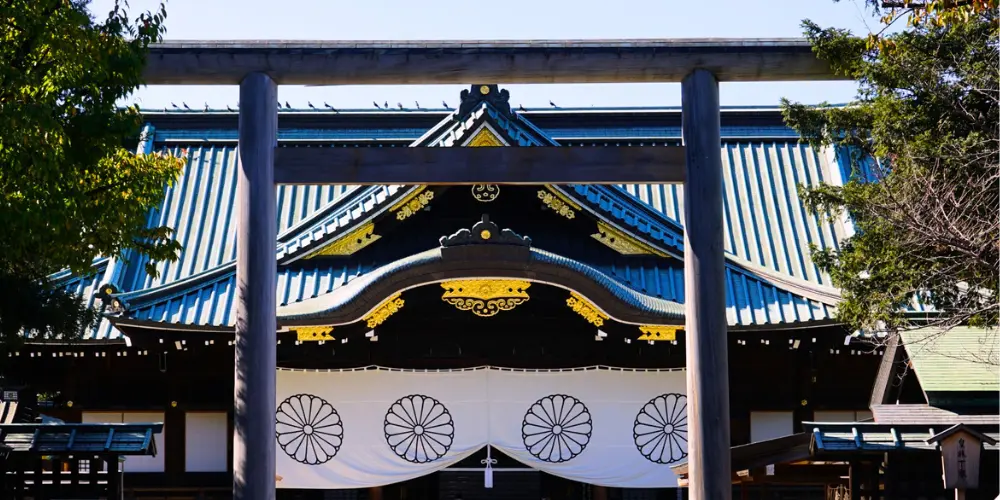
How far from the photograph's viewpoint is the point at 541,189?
43.4 feet

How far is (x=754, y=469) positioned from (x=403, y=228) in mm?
4657

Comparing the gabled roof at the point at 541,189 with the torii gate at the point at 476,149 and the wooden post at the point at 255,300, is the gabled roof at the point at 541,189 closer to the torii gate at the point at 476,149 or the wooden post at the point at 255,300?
the torii gate at the point at 476,149

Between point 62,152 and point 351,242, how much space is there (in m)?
5.59

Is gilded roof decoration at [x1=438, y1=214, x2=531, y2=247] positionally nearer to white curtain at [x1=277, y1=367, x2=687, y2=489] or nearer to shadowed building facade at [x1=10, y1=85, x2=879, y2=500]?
shadowed building facade at [x1=10, y1=85, x2=879, y2=500]

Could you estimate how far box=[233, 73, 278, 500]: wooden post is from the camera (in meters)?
8.46

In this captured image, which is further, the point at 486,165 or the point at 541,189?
the point at 541,189

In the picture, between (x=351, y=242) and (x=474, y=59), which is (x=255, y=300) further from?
(x=351, y=242)

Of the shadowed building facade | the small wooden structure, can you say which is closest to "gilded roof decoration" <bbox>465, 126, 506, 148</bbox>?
the shadowed building facade

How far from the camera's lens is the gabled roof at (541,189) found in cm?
1298

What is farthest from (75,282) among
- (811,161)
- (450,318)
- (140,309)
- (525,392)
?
(811,161)

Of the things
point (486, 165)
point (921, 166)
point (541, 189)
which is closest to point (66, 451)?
point (486, 165)

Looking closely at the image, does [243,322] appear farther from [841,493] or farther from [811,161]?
[811,161]

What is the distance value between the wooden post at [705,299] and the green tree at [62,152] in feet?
12.3

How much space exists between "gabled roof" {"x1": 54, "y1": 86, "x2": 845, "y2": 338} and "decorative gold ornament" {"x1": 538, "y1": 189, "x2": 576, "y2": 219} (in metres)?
0.06
